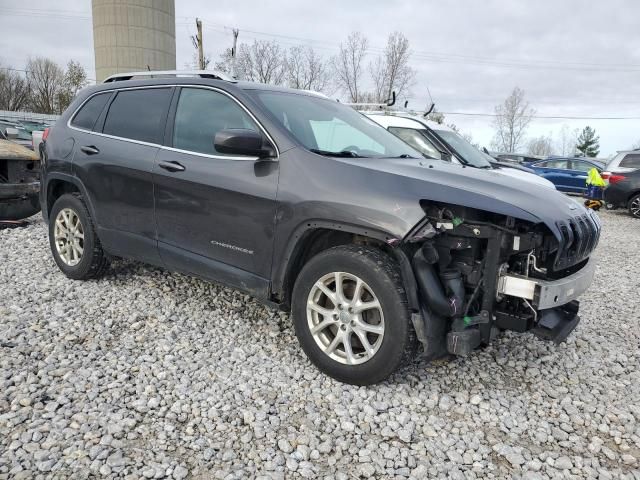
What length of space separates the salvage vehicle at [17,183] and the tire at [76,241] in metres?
2.35

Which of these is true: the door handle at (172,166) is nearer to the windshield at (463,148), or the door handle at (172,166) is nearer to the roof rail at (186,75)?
the roof rail at (186,75)

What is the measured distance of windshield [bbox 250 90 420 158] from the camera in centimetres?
351

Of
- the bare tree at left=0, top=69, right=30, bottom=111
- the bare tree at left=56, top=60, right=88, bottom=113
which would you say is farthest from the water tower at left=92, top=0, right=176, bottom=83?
the bare tree at left=0, top=69, right=30, bottom=111

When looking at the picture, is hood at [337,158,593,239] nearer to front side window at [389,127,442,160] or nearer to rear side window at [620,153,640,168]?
front side window at [389,127,442,160]

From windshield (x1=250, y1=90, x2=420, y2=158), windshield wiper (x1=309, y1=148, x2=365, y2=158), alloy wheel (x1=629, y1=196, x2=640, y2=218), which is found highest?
windshield (x1=250, y1=90, x2=420, y2=158)

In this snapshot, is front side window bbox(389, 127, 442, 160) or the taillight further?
the taillight

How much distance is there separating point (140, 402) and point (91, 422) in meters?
0.28

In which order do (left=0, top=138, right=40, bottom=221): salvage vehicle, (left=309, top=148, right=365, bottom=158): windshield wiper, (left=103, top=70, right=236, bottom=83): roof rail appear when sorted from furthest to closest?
(left=0, top=138, right=40, bottom=221): salvage vehicle → (left=103, top=70, right=236, bottom=83): roof rail → (left=309, top=148, right=365, bottom=158): windshield wiper

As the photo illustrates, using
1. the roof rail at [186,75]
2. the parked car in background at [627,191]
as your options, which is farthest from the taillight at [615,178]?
the roof rail at [186,75]

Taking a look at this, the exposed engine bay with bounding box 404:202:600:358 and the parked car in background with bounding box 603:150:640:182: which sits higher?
the parked car in background with bounding box 603:150:640:182

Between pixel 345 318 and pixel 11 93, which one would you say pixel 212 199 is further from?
pixel 11 93

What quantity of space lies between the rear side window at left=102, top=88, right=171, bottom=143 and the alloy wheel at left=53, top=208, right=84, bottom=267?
0.93 meters

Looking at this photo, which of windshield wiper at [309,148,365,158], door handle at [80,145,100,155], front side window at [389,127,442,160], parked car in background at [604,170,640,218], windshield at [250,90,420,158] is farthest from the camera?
parked car in background at [604,170,640,218]

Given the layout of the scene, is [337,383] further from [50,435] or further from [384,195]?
[50,435]
